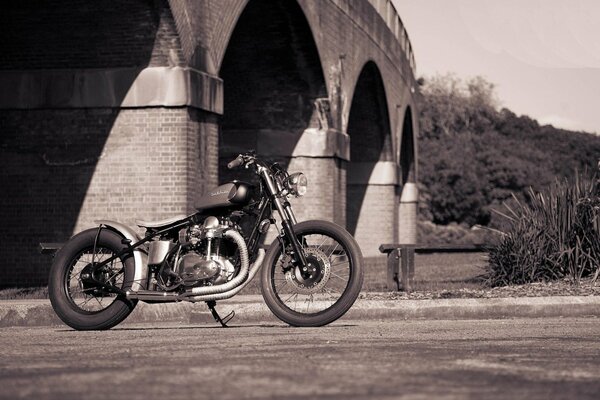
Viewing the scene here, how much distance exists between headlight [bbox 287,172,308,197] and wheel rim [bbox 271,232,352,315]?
31cm

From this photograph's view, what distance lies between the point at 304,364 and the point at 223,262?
8.51 ft

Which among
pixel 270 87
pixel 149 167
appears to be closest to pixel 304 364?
pixel 149 167

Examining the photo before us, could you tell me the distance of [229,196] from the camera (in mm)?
7641

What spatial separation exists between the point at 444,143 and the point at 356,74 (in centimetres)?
3716

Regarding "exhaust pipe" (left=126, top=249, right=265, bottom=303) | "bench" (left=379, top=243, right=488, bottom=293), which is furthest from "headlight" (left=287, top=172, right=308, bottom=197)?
"bench" (left=379, top=243, right=488, bottom=293)

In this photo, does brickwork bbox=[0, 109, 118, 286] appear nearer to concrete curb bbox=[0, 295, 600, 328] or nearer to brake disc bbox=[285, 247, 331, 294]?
concrete curb bbox=[0, 295, 600, 328]

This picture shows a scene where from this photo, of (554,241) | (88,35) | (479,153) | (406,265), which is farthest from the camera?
(479,153)

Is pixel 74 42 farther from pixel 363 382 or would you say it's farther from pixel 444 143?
pixel 444 143

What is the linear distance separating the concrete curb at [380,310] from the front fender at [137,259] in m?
1.41

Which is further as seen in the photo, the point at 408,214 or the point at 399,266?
the point at 408,214

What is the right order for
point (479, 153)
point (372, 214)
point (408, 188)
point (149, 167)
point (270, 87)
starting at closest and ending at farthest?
point (149, 167), point (270, 87), point (372, 214), point (408, 188), point (479, 153)

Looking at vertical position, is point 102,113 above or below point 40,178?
above

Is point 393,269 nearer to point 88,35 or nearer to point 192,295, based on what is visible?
point 88,35

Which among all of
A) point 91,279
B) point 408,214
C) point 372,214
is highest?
point 408,214
